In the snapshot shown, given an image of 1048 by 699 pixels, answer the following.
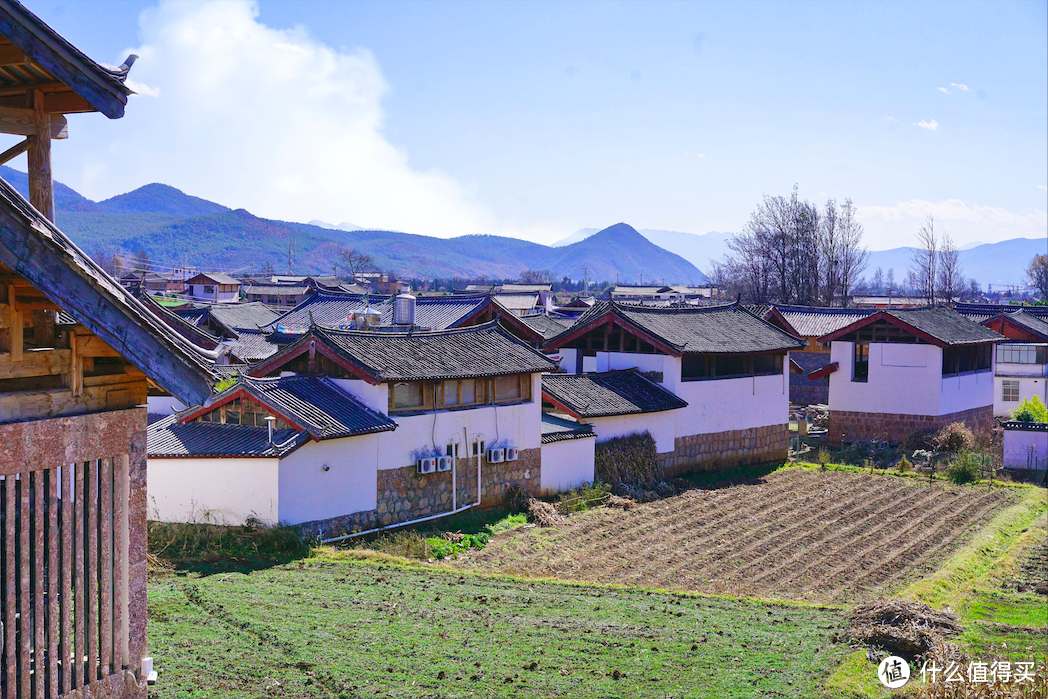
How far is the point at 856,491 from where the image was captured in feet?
84.8

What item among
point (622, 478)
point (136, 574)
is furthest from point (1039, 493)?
point (136, 574)

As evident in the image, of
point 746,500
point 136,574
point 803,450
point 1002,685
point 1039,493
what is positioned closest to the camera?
point 136,574

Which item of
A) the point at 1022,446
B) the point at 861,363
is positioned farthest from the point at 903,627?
the point at 861,363

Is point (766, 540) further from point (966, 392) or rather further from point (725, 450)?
point (966, 392)

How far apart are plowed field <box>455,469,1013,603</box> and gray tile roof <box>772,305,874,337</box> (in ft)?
52.6

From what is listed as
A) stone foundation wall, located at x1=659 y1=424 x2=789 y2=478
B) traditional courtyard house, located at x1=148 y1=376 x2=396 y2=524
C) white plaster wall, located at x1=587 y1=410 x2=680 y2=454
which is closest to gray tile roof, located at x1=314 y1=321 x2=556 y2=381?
traditional courtyard house, located at x1=148 y1=376 x2=396 y2=524

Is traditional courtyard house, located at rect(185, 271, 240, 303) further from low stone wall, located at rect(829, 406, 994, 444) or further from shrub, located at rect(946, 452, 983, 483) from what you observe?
shrub, located at rect(946, 452, 983, 483)

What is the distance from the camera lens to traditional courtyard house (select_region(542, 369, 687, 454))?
24.3 metres

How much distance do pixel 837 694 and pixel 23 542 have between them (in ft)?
25.9

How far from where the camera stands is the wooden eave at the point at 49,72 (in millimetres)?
6398

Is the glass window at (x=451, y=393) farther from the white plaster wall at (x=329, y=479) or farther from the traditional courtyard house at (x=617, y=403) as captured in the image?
the traditional courtyard house at (x=617, y=403)

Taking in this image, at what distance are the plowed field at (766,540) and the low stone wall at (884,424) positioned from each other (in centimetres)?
632

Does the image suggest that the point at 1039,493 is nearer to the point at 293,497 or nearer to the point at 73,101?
the point at 293,497

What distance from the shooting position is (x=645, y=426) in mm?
25953
